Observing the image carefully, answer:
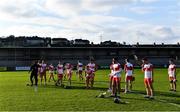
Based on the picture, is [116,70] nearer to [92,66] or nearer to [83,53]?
[92,66]

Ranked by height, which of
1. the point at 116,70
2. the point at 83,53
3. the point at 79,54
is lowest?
the point at 116,70

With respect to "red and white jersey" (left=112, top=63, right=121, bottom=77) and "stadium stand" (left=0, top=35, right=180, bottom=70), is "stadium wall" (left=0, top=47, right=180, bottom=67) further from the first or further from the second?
"red and white jersey" (left=112, top=63, right=121, bottom=77)

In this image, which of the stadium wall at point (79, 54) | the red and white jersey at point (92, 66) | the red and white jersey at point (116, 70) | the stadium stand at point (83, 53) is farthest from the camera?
the stadium stand at point (83, 53)

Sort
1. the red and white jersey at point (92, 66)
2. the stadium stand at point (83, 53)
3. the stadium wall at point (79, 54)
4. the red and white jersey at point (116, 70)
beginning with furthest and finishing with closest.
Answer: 1. the stadium stand at point (83, 53)
2. the stadium wall at point (79, 54)
3. the red and white jersey at point (92, 66)
4. the red and white jersey at point (116, 70)

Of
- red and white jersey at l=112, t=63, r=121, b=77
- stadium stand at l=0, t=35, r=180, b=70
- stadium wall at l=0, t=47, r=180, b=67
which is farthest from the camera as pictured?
stadium stand at l=0, t=35, r=180, b=70

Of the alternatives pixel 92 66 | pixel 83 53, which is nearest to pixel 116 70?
pixel 92 66

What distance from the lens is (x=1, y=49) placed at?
10138 centimetres

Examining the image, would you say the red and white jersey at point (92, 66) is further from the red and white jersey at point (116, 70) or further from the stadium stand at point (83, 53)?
the stadium stand at point (83, 53)

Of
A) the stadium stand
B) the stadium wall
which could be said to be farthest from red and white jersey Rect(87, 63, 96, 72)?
the stadium wall

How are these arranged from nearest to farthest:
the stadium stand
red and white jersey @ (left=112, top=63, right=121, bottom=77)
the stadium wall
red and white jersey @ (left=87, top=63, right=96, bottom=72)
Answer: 1. red and white jersey @ (left=112, top=63, right=121, bottom=77)
2. red and white jersey @ (left=87, top=63, right=96, bottom=72)
3. the stadium wall
4. the stadium stand

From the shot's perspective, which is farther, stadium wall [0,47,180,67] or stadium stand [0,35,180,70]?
stadium stand [0,35,180,70]

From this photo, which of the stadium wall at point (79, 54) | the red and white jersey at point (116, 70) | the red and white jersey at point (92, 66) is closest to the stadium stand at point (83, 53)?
the stadium wall at point (79, 54)

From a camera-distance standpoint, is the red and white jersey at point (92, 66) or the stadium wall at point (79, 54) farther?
the stadium wall at point (79, 54)

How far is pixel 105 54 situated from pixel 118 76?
3399 inches
